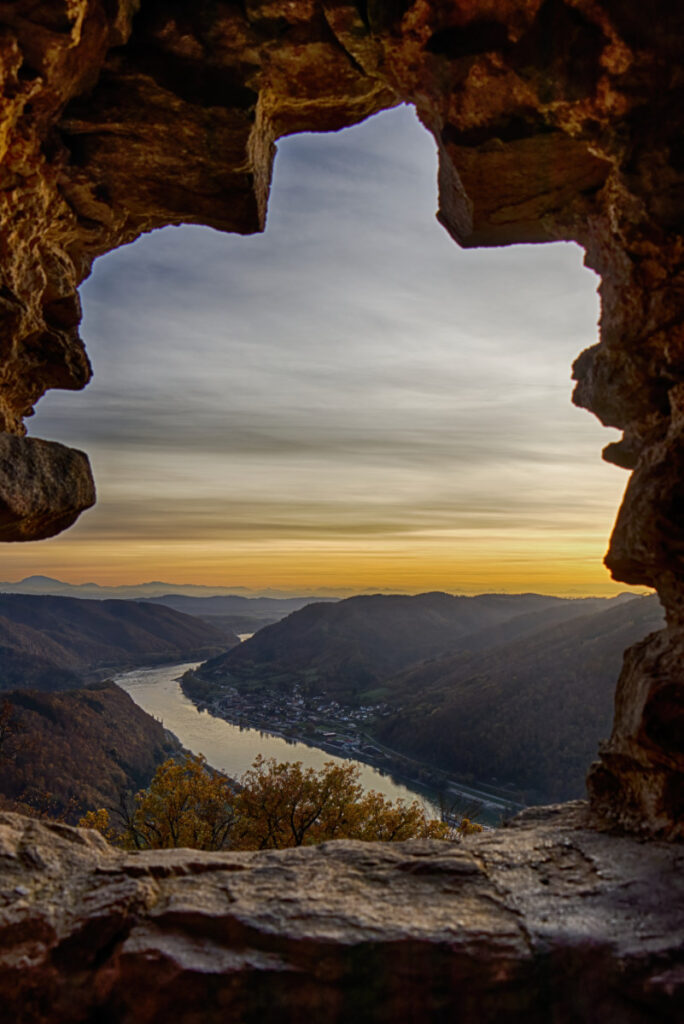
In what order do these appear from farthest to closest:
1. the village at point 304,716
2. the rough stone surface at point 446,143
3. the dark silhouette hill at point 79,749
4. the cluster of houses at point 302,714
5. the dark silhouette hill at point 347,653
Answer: the dark silhouette hill at point 347,653
the cluster of houses at point 302,714
the village at point 304,716
the dark silhouette hill at point 79,749
the rough stone surface at point 446,143

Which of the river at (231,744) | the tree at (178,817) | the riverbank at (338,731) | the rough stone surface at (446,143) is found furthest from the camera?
the river at (231,744)

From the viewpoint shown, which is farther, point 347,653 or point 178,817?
point 347,653

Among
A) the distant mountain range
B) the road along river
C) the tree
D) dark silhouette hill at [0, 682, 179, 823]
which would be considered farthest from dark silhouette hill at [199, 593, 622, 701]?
the tree

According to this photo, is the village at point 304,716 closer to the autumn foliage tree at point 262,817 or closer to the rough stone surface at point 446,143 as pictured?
the autumn foliage tree at point 262,817

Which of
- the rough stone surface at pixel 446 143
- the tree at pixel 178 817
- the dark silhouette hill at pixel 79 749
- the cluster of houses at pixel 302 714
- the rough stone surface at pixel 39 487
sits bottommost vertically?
the cluster of houses at pixel 302 714

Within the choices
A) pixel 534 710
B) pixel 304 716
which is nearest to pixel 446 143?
pixel 534 710

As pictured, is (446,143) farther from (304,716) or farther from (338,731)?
(304,716)

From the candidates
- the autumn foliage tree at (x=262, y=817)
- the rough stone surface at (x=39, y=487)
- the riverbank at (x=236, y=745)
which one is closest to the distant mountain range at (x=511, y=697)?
the riverbank at (x=236, y=745)

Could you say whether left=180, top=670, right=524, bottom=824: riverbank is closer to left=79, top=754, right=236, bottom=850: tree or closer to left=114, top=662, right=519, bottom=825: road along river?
left=114, top=662, right=519, bottom=825: road along river
